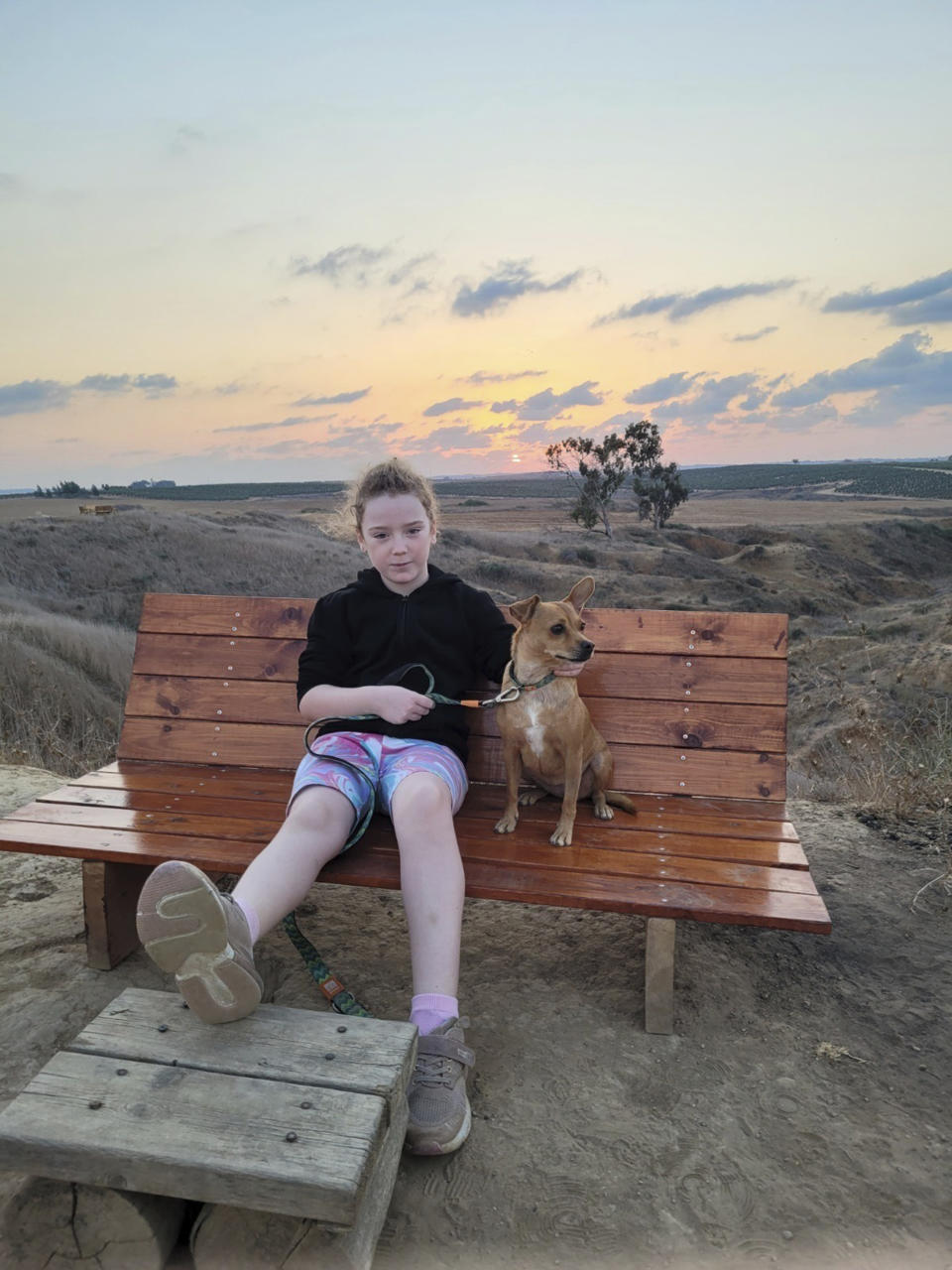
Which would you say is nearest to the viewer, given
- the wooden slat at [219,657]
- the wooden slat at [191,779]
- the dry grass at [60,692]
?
the wooden slat at [191,779]

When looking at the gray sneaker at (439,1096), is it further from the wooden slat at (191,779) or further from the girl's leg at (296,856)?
the wooden slat at (191,779)

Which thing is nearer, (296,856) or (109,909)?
(296,856)

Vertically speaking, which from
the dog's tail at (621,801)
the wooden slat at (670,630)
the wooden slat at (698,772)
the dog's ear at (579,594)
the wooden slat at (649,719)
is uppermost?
the dog's ear at (579,594)

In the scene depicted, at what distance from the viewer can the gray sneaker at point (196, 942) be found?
7.17 ft

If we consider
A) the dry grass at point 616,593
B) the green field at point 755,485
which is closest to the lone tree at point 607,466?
the dry grass at point 616,593

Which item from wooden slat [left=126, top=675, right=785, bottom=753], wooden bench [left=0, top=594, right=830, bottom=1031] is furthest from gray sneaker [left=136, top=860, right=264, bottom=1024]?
wooden slat [left=126, top=675, right=785, bottom=753]

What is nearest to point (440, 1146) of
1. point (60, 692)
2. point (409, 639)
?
point (409, 639)

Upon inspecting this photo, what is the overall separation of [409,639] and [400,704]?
38 cm

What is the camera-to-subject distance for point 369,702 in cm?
331

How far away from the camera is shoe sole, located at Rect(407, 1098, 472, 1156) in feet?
7.91

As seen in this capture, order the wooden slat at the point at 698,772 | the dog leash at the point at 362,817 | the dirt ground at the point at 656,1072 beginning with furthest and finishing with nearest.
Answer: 1. the wooden slat at the point at 698,772
2. the dog leash at the point at 362,817
3. the dirt ground at the point at 656,1072

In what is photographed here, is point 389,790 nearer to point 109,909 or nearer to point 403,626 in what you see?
point 403,626

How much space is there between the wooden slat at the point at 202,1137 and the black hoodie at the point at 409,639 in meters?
1.56

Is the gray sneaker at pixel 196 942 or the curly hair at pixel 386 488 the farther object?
the curly hair at pixel 386 488
